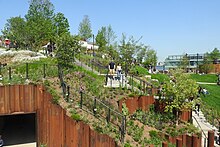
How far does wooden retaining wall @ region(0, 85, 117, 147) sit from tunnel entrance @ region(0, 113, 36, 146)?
9.71 ft

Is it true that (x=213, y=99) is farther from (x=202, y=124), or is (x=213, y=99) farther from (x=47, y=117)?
(x=47, y=117)

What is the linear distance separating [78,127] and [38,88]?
14.4 ft


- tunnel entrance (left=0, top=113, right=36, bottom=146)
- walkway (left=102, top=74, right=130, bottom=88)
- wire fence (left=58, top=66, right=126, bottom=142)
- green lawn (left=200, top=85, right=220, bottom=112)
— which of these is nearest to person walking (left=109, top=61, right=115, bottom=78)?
walkway (left=102, top=74, right=130, bottom=88)

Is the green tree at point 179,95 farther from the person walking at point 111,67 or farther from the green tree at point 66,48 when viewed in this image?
the green tree at point 66,48

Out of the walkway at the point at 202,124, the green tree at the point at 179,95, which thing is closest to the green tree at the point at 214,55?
the walkway at the point at 202,124

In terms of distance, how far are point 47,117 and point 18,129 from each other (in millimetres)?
7792

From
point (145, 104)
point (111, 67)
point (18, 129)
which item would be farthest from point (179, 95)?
point (18, 129)

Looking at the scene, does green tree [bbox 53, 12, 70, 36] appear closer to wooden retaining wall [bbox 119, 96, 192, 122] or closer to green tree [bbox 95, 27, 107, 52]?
green tree [bbox 95, 27, 107, 52]

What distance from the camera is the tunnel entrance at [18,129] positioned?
17.3m

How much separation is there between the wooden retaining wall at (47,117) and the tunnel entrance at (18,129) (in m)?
2.96

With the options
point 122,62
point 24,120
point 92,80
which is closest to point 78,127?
point 92,80

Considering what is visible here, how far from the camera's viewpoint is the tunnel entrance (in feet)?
56.6

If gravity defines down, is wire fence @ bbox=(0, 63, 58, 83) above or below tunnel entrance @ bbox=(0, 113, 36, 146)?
above

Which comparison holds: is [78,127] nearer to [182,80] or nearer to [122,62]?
[182,80]
